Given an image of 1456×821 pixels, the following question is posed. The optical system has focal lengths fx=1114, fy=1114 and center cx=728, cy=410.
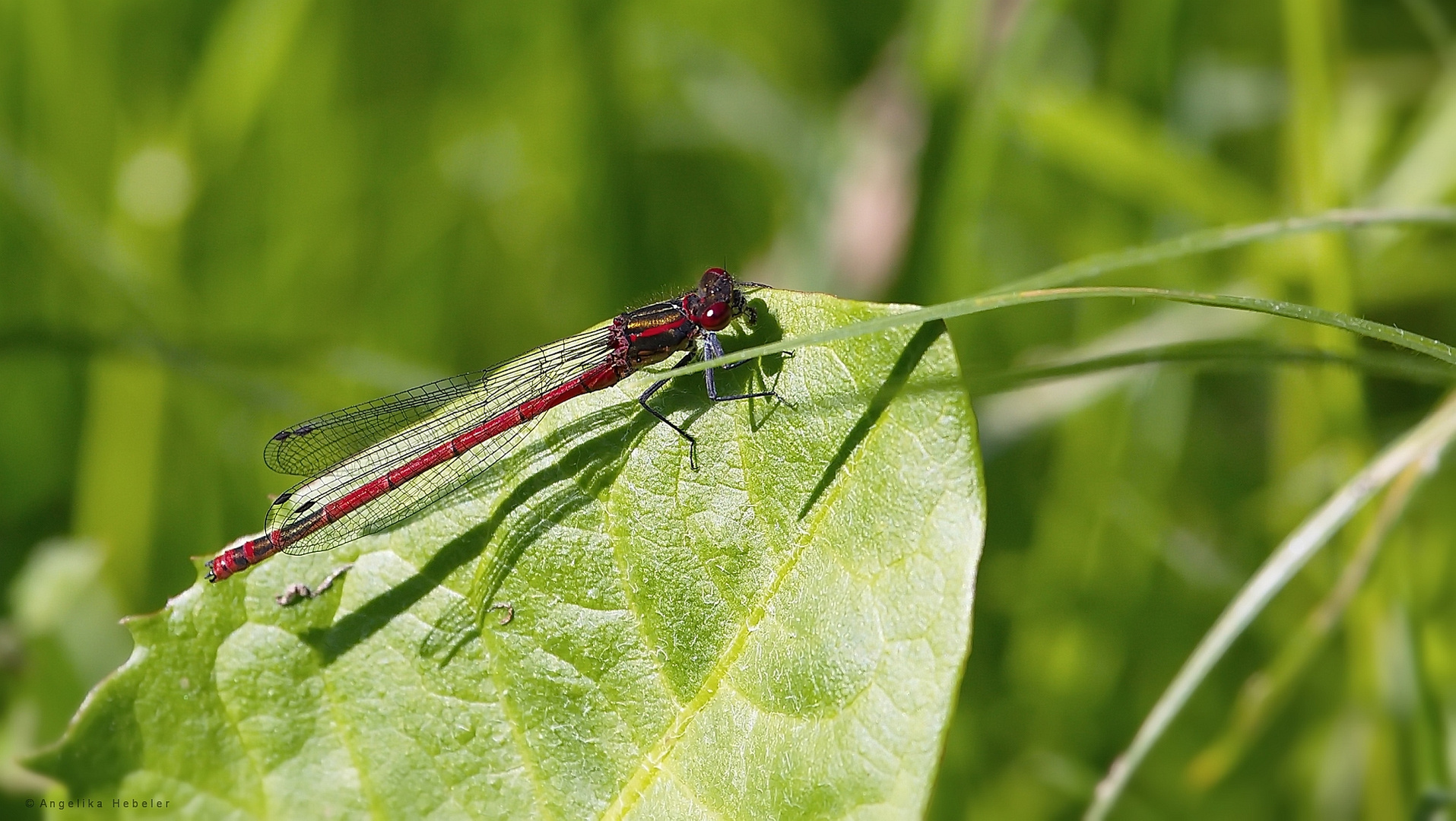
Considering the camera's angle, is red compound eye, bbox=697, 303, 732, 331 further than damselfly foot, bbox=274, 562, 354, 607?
Yes

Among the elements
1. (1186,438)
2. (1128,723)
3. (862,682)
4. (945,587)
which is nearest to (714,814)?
(862,682)

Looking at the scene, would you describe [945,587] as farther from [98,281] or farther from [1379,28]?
[1379,28]

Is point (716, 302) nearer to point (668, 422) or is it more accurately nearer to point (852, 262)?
point (668, 422)

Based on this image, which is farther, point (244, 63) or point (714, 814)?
point (244, 63)

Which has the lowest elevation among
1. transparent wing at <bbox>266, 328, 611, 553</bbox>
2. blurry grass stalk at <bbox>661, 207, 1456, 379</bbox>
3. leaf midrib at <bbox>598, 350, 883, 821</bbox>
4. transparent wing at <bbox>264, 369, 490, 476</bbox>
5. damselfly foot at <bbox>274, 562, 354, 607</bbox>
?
leaf midrib at <bbox>598, 350, 883, 821</bbox>

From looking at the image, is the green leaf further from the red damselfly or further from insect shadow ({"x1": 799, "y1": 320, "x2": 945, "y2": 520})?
the red damselfly

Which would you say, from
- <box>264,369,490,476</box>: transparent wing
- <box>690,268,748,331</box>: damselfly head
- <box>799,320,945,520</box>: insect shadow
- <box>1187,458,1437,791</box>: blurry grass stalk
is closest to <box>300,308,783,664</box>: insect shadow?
<box>799,320,945,520</box>: insect shadow

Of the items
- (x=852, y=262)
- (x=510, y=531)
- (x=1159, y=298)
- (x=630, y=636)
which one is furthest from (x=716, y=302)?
(x=852, y=262)

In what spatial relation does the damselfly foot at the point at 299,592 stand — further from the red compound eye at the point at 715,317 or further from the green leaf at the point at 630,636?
the red compound eye at the point at 715,317
